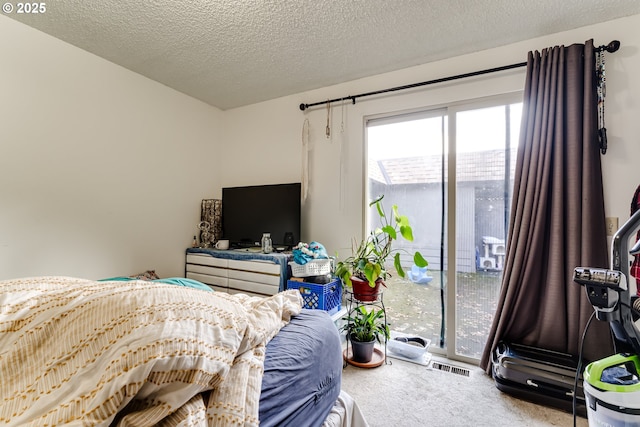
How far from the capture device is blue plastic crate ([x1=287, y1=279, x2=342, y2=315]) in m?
2.31

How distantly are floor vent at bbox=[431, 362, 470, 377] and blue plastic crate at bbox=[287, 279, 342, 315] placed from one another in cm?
87

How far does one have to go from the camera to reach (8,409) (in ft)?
1.75

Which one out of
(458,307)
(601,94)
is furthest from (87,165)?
(601,94)

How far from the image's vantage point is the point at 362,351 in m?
2.21

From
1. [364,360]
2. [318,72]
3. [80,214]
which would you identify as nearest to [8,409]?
[364,360]

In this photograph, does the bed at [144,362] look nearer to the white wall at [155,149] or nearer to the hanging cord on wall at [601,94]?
the white wall at [155,149]

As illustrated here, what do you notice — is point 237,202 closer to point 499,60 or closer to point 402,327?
point 402,327

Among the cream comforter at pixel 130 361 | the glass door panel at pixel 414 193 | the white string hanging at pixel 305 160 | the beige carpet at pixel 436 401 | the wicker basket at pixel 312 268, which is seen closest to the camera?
the cream comforter at pixel 130 361

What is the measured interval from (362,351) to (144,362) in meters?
2.00

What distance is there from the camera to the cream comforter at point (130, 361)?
19.3 inches

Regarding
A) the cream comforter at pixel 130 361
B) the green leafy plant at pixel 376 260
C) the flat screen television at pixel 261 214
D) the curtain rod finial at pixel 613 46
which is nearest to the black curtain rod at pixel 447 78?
the curtain rod finial at pixel 613 46

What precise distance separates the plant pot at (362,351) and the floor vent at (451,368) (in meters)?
0.51

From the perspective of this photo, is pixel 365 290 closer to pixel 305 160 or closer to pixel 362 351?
pixel 362 351

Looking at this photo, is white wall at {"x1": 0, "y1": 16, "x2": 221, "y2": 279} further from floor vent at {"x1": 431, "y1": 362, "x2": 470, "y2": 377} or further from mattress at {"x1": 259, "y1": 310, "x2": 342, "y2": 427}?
floor vent at {"x1": 431, "y1": 362, "x2": 470, "y2": 377}
